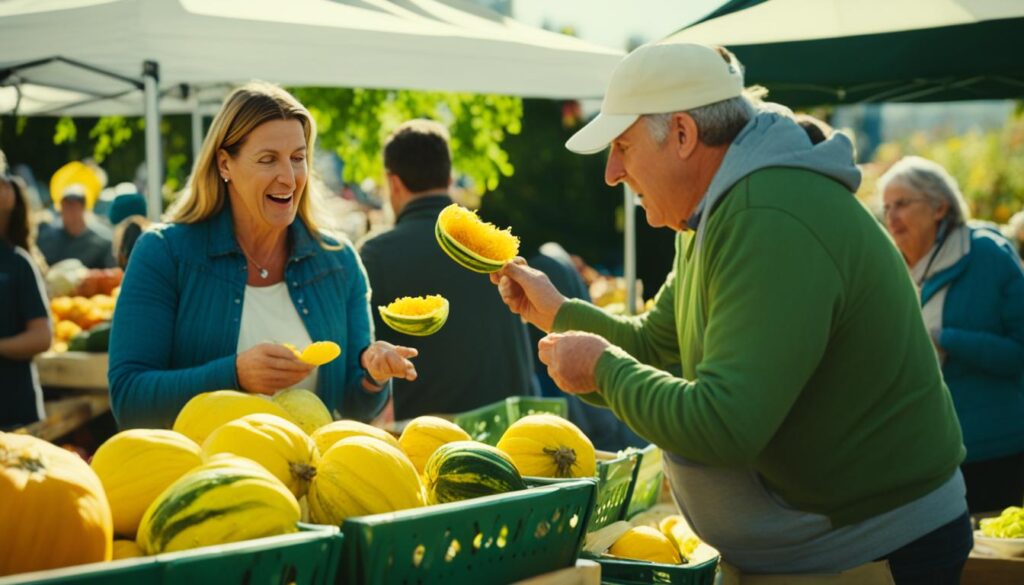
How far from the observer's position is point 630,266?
7164 mm

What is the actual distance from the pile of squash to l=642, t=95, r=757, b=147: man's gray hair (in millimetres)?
795

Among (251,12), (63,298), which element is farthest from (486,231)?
(63,298)

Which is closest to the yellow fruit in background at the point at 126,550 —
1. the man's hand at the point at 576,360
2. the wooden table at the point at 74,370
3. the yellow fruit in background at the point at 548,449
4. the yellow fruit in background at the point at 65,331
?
the man's hand at the point at 576,360

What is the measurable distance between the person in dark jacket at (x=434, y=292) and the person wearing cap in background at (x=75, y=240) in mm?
7343

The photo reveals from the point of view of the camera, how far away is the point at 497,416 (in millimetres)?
3717

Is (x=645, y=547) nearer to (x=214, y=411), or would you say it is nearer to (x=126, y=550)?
(x=214, y=411)

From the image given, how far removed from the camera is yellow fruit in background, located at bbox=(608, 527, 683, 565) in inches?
106

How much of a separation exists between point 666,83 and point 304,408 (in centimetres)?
126

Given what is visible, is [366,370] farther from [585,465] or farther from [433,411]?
[433,411]

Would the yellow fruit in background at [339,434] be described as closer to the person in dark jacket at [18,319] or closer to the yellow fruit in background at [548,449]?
the yellow fruit in background at [548,449]

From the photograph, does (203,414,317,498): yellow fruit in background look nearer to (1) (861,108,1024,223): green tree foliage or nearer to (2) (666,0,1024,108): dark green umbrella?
(2) (666,0,1024,108): dark green umbrella

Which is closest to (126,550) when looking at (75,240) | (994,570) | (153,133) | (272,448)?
(272,448)

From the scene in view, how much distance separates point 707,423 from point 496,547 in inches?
18.7

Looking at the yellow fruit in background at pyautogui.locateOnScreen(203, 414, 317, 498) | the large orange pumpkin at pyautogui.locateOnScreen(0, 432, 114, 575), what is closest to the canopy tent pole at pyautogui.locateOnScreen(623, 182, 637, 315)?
the yellow fruit in background at pyautogui.locateOnScreen(203, 414, 317, 498)
